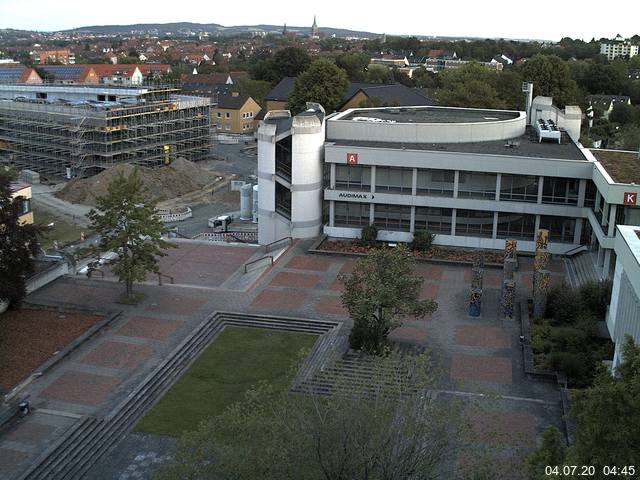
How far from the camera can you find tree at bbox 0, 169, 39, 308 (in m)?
30.5

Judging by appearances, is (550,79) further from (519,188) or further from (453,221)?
(453,221)

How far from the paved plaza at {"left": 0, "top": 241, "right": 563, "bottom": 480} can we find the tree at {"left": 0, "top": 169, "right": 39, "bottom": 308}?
11.1 feet

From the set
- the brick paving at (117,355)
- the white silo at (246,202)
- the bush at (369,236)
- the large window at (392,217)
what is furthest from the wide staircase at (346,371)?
the white silo at (246,202)

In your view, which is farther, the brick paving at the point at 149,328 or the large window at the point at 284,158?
the large window at the point at 284,158

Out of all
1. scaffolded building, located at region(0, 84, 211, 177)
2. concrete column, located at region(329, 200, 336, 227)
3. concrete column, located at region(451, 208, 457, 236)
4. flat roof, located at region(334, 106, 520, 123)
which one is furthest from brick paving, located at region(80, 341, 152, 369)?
scaffolded building, located at region(0, 84, 211, 177)

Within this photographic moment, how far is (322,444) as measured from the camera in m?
15.3

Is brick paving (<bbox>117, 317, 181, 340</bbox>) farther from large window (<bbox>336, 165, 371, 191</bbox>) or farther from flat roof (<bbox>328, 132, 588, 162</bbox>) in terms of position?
flat roof (<bbox>328, 132, 588, 162</bbox>)

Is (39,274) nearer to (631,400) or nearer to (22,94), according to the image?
(631,400)

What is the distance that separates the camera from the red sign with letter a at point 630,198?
3422 centimetres

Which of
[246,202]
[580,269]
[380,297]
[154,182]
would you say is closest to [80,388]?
[380,297]

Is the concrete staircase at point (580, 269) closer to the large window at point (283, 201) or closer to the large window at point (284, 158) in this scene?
the large window at point (283, 201)

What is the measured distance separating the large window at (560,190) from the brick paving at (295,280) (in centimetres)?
1437

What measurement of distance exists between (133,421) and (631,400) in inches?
660

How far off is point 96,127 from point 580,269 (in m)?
48.0
